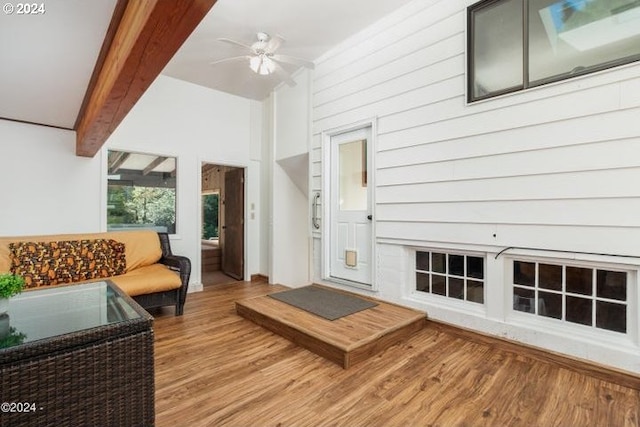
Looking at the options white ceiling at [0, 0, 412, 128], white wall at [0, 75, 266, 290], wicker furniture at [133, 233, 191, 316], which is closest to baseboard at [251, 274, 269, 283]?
white wall at [0, 75, 266, 290]

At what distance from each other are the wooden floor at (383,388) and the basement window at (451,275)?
0.39 metres

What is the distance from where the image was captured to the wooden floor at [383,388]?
1.67 metres

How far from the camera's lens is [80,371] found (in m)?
1.16

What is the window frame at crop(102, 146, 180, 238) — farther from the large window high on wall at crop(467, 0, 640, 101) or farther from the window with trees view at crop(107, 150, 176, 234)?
the large window high on wall at crop(467, 0, 640, 101)

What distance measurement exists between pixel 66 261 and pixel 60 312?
1.89m

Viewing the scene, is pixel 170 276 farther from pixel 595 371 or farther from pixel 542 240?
pixel 595 371

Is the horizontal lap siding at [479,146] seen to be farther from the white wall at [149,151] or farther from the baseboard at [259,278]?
the baseboard at [259,278]

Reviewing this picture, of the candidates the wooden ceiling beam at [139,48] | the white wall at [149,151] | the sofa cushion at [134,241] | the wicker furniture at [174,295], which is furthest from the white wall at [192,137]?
the wooden ceiling beam at [139,48]

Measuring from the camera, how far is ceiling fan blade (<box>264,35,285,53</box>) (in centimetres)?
303

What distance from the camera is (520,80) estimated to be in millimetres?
2422

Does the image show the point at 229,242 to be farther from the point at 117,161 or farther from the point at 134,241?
the point at 117,161

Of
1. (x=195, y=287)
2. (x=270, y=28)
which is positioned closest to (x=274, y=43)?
(x=270, y=28)

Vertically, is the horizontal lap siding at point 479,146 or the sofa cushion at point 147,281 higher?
the horizontal lap siding at point 479,146

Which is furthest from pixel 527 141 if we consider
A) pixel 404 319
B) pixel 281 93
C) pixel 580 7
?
pixel 281 93
